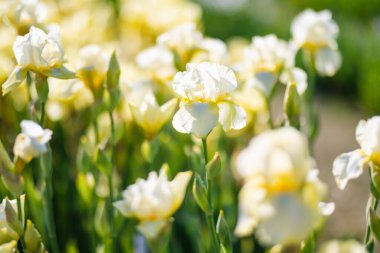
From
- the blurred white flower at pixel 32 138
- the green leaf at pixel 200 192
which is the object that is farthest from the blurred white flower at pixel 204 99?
the blurred white flower at pixel 32 138

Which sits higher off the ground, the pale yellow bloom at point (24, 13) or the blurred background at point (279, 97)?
the pale yellow bloom at point (24, 13)

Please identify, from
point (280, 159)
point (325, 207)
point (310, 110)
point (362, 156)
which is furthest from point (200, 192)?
point (310, 110)

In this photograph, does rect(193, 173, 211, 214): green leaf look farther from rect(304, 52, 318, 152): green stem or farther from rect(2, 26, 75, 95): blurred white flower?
rect(304, 52, 318, 152): green stem

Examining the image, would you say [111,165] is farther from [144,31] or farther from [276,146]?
[144,31]

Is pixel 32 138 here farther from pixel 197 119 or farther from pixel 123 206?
pixel 197 119

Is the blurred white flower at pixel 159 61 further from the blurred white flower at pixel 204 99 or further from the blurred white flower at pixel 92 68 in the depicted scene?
the blurred white flower at pixel 204 99

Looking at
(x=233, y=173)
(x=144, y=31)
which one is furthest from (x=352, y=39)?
(x=233, y=173)
